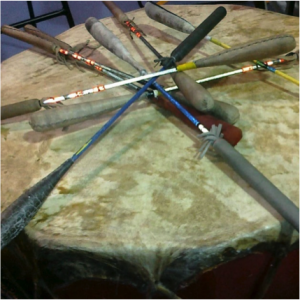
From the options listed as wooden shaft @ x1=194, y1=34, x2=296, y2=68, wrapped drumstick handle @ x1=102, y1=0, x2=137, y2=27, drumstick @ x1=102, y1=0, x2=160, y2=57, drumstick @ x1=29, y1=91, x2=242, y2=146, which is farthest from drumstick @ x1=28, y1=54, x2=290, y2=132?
wrapped drumstick handle @ x1=102, y1=0, x2=137, y2=27

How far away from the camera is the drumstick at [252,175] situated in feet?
1.60

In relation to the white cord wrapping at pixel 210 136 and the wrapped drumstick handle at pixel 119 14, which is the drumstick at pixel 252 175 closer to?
the white cord wrapping at pixel 210 136

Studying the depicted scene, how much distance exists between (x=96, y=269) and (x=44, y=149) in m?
0.29

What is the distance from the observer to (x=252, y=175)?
0.55m

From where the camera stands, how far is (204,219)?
522mm

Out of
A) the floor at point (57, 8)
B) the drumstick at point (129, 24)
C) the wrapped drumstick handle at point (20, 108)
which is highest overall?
the drumstick at point (129, 24)

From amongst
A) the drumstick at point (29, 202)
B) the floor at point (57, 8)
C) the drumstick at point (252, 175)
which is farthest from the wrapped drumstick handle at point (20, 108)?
the floor at point (57, 8)

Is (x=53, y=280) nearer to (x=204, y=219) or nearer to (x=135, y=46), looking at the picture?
(x=204, y=219)

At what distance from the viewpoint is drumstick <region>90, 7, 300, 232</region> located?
488 millimetres

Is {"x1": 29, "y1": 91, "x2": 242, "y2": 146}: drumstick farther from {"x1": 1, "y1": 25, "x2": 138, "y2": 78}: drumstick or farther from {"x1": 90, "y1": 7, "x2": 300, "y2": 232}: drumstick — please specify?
{"x1": 1, "y1": 25, "x2": 138, "y2": 78}: drumstick

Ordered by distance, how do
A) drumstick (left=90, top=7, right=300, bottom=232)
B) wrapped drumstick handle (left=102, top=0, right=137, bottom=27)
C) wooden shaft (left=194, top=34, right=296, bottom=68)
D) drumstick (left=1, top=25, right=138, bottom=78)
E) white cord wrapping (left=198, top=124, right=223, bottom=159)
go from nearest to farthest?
drumstick (left=90, top=7, right=300, bottom=232) → white cord wrapping (left=198, top=124, right=223, bottom=159) → wooden shaft (left=194, top=34, right=296, bottom=68) → drumstick (left=1, top=25, right=138, bottom=78) → wrapped drumstick handle (left=102, top=0, right=137, bottom=27)

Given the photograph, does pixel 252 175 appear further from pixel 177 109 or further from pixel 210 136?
pixel 177 109

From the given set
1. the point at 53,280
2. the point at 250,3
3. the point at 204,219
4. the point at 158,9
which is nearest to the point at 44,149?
the point at 53,280

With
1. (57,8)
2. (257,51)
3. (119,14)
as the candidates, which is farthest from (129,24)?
(57,8)
